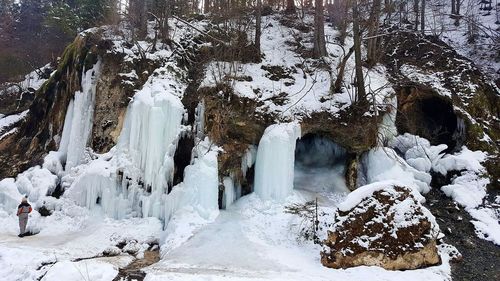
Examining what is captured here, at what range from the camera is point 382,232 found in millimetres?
8492

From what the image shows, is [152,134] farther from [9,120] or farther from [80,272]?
[9,120]

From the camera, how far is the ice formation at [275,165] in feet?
37.2

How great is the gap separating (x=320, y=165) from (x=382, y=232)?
5.56 m

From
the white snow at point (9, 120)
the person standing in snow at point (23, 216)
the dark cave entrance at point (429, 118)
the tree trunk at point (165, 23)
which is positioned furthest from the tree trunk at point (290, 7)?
the person standing in snow at point (23, 216)

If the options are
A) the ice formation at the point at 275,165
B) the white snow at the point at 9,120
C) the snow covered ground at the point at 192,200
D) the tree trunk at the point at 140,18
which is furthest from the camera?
the white snow at the point at 9,120

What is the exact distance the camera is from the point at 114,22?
14445 millimetres

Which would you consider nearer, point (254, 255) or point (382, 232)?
point (382, 232)

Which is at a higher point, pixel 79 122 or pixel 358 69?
pixel 358 69

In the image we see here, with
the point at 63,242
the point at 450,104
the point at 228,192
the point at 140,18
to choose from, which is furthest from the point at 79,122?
the point at 450,104

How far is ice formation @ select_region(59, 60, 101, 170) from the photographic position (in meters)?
12.2

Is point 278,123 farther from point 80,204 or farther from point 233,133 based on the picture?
point 80,204

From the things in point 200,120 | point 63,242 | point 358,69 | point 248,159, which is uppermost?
point 358,69

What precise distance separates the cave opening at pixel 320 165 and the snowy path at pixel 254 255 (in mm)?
1736

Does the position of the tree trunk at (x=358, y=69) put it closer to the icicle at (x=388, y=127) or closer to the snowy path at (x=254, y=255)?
the icicle at (x=388, y=127)
